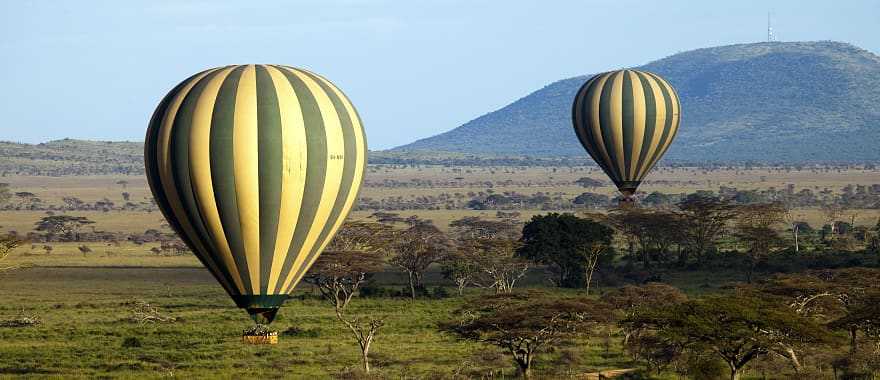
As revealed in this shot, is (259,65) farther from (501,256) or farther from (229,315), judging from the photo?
(501,256)

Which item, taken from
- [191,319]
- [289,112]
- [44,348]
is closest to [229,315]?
[191,319]

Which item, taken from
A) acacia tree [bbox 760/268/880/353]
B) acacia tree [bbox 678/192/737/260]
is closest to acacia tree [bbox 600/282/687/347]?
acacia tree [bbox 760/268/880/353]

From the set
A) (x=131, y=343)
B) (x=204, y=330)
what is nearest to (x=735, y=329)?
(x=131, y=343)

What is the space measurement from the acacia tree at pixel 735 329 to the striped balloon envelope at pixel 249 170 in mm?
9785

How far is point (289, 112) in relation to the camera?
3353cm

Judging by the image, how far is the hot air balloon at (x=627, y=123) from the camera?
217 ft

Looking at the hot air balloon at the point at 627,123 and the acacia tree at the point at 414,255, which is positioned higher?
the hot air balloon at the point at 627,123

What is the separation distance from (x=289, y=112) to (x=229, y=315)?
2329 centimetres

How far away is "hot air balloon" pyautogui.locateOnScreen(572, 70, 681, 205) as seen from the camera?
6612cm

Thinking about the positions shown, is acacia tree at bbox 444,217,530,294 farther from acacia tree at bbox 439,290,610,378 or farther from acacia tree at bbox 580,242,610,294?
acacia tree at bbox 439,290,610,378

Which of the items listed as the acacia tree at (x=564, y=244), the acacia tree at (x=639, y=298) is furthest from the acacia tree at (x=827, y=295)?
the acacia tree at (x=564, y=244)

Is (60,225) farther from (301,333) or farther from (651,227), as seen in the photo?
(301,333)

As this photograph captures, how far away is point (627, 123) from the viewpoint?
66.5m

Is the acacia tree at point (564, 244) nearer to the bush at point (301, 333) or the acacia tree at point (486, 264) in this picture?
the acacia tree at point (486, 264)
